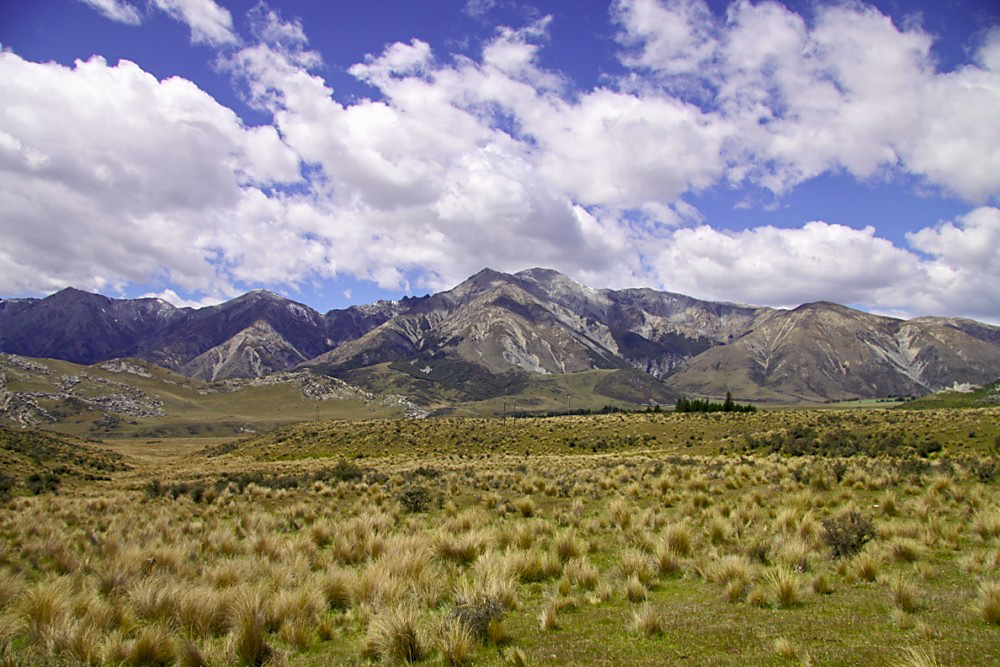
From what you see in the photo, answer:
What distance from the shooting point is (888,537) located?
10805 millimetres

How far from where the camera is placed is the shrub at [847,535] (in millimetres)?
9875

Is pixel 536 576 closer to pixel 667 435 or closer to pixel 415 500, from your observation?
pixel 415 500

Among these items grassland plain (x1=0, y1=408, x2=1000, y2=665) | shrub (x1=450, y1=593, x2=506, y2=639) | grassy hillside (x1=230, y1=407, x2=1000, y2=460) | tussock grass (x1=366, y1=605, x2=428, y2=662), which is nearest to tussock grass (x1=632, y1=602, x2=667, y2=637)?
grassland plain (x1=0, y1=408, x2=1000, y2=665)

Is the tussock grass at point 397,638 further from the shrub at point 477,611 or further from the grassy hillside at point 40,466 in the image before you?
the grassy hillside at point 40,466

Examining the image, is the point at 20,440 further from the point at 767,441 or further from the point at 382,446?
the point at 767,441

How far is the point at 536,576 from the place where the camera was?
9.62 m

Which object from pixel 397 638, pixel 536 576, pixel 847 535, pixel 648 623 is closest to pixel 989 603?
pixel 847 535

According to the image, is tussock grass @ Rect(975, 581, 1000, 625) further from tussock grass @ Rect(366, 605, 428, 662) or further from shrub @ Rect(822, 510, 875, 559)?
tussock grass @ Rect(366, 605, 428, 662)

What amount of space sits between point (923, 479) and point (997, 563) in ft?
32.7

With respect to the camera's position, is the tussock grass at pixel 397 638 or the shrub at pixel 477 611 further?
the shrub at pixel 477 611

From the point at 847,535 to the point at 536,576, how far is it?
6.07 m

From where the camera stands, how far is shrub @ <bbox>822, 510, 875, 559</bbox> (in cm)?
988

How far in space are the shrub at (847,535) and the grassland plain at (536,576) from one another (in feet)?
0.15

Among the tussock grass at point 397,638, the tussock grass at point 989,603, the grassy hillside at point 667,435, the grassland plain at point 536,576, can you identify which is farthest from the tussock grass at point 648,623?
the grassy hillside at point 667,435
